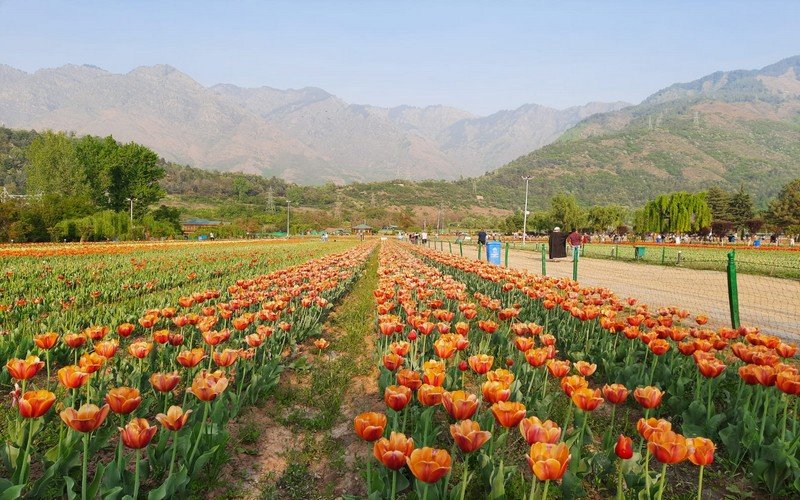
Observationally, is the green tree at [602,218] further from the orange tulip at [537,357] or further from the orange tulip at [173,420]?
the orange tulip at [173,420]

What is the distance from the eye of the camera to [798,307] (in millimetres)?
10883

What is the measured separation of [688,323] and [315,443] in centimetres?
746

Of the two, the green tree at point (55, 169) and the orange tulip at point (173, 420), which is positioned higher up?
the green tree at point (55, 169)

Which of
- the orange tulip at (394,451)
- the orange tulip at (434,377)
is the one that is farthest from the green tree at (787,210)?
the orange tulip at (394,451)

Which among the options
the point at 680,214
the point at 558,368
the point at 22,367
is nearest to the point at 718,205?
the point at 680,214

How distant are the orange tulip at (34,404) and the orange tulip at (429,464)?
1.82 m

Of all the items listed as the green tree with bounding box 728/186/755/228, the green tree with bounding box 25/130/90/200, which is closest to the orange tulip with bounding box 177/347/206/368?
the green tree with bounding box 25/130/90/200

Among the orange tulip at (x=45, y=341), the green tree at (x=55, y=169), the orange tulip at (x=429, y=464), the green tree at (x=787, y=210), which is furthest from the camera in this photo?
the green tree at (x=787, y=210)

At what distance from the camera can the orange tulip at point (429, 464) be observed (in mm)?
1817

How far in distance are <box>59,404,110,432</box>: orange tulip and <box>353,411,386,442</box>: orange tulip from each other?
118cm

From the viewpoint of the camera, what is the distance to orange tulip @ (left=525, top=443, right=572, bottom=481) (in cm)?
182

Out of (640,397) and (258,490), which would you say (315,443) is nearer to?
(258,490)

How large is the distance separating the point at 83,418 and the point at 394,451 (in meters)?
1.43

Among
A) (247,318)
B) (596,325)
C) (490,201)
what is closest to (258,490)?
(247,318)
